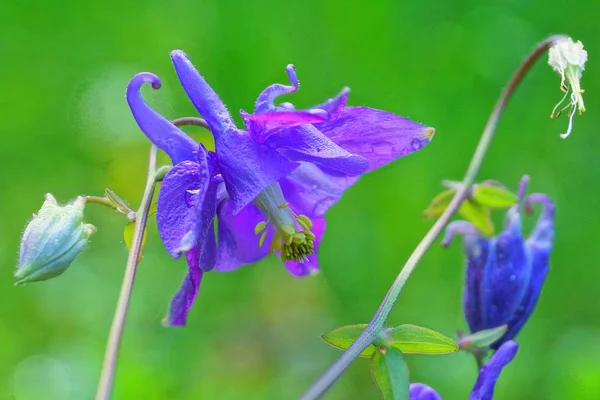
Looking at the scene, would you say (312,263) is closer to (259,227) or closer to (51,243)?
(259,227)

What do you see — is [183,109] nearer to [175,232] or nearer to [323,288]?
[323,288]

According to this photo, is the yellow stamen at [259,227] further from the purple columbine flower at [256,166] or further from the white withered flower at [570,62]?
the white withered flower at [570,62]

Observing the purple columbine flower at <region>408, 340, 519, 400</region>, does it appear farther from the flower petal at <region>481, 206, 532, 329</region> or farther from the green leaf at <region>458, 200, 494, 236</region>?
the green leaf at <region>458, 200, 494, 236</region>

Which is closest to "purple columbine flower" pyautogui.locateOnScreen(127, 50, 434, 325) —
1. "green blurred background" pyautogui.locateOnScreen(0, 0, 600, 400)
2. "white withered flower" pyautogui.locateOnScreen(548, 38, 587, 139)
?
"white withered flower" pyautogui.locateOnScreen(548, 38, 587, 139)

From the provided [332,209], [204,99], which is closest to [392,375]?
[204,99]

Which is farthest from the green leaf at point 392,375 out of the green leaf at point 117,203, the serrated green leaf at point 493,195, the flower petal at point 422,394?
the serrated green leaf at point 493,195

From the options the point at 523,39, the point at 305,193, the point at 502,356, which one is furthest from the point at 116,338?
the point at 523,39
